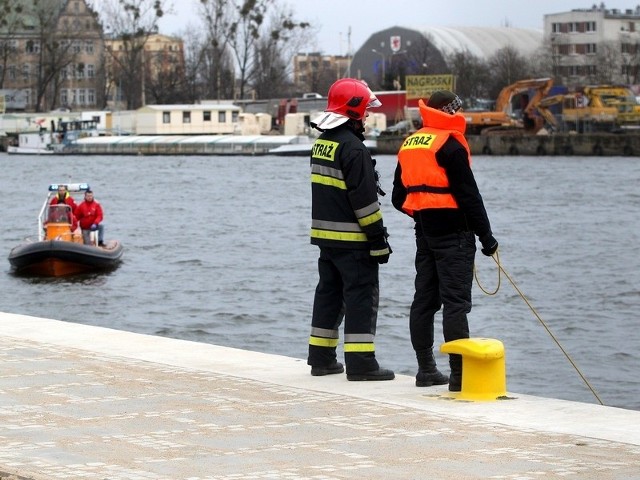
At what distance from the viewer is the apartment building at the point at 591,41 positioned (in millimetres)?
145875

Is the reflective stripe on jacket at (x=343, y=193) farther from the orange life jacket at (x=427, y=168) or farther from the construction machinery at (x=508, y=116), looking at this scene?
the construction machinery at (x=508, y=116)

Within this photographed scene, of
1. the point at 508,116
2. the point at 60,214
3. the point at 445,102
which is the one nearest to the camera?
the point at 445,102

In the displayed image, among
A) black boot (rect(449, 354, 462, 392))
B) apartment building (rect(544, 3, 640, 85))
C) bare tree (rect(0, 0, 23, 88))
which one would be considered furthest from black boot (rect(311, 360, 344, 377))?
bare tree (rect(0, 0, 23, 88))

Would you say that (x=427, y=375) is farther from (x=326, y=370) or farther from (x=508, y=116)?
(x=508, y=116)

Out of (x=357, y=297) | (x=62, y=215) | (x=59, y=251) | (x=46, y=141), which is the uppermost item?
(x=357, y=297)

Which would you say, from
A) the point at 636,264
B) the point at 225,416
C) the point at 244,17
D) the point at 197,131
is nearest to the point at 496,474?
the point at 225,416

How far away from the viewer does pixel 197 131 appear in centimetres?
13325

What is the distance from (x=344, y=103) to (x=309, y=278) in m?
22.2

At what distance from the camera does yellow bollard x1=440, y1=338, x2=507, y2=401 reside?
9414 millimetres

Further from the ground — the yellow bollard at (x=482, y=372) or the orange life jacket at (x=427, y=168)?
the orange life jacket at (x=427, y=168)

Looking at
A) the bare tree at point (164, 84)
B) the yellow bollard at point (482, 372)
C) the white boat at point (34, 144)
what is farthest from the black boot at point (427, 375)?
the bare tree at point (164, 84)

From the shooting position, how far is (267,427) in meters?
8.46

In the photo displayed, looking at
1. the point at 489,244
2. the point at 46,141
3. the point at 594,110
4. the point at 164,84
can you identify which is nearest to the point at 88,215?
the point at 489,244

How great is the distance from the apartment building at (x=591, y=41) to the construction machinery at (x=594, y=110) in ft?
140
